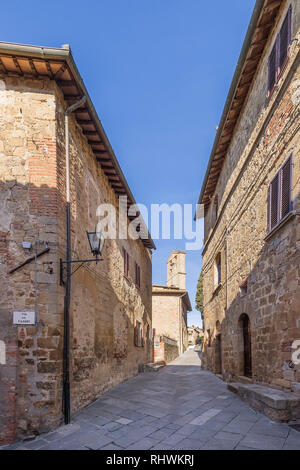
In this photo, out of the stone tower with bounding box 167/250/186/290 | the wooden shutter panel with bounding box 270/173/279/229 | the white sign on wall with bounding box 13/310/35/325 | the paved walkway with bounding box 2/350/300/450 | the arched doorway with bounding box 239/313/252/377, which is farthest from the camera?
the stone tower with bounding box 167/250/186/290

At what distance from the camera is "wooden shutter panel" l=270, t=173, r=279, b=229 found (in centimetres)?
621

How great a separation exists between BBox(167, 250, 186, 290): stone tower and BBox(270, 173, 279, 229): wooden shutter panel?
28.7 m

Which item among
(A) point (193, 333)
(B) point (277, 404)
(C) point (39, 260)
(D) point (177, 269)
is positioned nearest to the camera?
(B) point (277, 404)

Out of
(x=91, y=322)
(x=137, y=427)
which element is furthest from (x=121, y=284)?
(x=137, y=427)

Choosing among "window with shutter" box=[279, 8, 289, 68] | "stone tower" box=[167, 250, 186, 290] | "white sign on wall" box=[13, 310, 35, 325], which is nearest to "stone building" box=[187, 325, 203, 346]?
"stone tower" box=[167, 250, 186, 290]

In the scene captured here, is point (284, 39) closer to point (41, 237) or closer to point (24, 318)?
point (41, 237)

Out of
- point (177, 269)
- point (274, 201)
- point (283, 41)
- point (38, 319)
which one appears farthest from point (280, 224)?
point (177, 269)

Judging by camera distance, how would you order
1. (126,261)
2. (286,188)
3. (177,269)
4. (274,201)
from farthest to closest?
1. (177,269)
2. (126,261)
3. (274,201)
4. (286,188)

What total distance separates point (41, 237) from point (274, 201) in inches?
165

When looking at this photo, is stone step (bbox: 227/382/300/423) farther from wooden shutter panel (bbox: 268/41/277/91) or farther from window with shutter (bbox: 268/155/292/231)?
wooden shutter panel (bbox: 268/41/277/91)

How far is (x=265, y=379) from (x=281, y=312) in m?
1.64

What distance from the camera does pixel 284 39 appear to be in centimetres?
600

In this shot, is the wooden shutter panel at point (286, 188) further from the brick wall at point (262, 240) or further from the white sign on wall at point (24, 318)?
the white sign on wall at point (24, 318)
